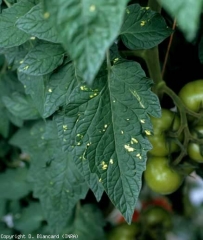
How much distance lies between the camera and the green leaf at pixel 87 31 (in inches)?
15.5

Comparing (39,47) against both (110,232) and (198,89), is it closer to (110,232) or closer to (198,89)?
(198,89)

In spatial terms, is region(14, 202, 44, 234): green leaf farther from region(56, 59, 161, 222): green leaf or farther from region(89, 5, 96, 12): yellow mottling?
region(89, 5, 96, 12): yellow mottling

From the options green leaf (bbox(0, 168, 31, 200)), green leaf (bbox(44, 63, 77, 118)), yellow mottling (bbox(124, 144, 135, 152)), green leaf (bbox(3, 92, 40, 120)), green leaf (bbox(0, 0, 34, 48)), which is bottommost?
green leaf (bbox(0, 168, 31, 200))

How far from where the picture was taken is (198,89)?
0.77m

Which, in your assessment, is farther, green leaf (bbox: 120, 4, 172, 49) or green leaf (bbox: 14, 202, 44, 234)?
green leaf (bbox: 14, 202, 44, 234)

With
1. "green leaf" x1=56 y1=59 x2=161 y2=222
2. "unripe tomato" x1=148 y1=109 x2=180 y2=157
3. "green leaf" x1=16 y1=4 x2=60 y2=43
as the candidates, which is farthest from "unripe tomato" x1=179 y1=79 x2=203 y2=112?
"green leaf" x1=16 y1=4 x2=60 y2=43

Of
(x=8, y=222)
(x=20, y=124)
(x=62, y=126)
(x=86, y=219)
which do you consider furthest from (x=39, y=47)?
(x=8, y=222)

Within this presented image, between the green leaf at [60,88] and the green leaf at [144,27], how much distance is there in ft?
0.30

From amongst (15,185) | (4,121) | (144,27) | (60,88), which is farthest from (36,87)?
(15,185)

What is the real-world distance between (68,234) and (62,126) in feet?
1.57

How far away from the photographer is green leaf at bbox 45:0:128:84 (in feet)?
1.29

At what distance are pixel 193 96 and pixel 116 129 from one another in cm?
17

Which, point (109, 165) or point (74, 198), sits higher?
point (109, 165)

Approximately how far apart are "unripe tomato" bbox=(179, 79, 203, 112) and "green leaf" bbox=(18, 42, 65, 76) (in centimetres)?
21
